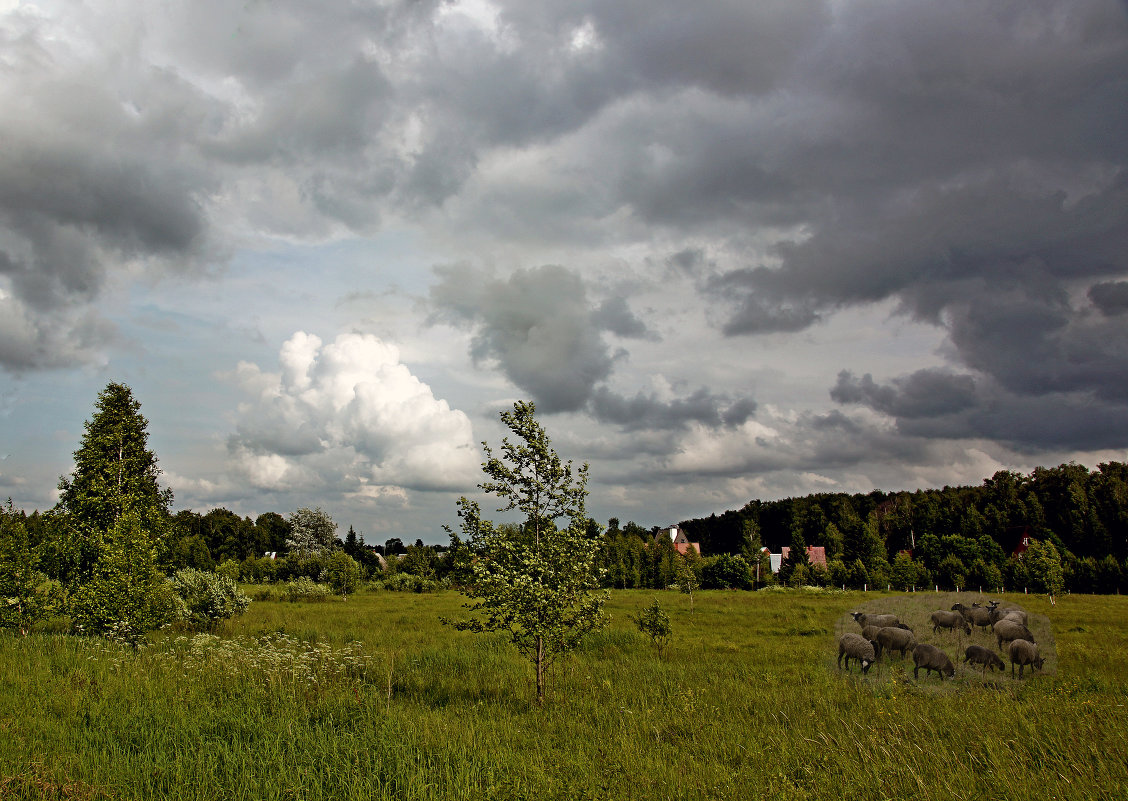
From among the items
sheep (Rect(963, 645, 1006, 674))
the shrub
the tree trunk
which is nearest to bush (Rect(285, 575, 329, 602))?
the shrub

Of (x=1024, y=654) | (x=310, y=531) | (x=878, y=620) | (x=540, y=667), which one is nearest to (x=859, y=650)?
(x=878, y=620)

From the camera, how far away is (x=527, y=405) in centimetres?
1371

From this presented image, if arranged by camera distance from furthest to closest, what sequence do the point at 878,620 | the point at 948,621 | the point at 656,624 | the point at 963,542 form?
the point at 963,542, the point at 656,624, the point at 878,620, the point at 948,621

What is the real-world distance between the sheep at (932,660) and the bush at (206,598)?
32329 millimetres

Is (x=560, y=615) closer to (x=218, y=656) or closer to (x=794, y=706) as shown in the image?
(x=794, y=706)

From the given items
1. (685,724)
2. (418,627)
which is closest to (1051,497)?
(418,627)

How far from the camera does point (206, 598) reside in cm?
3244

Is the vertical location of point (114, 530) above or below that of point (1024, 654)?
above

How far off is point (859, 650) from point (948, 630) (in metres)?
2.90

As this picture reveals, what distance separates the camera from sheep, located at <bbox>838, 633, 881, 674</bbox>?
17.5 m

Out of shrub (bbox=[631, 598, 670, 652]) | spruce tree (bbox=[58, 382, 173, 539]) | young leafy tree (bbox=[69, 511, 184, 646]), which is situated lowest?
shrub (bbox=[631, 598, 670, 652])

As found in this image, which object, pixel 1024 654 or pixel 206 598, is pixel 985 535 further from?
pixel 206 598

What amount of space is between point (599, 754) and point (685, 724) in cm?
273

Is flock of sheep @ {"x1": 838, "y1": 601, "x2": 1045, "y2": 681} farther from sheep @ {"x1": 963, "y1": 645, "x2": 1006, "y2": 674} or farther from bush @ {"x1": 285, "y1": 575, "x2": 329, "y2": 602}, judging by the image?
bush @ {"x1": 285, "y1": 575, "x2": 329, "y2": 602}
